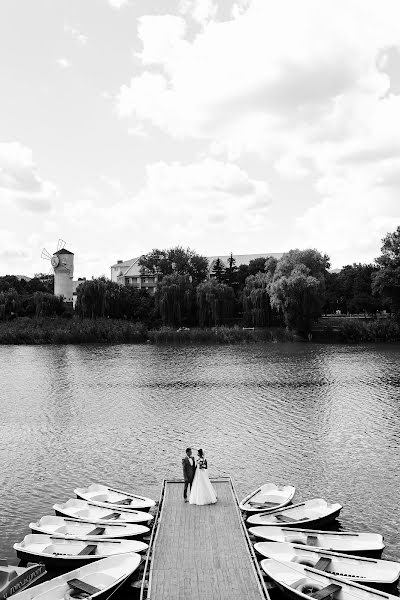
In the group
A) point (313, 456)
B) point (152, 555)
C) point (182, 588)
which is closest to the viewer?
point (182, 588)

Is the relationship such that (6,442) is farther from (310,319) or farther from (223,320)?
(223,320)

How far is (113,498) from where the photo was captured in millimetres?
17312

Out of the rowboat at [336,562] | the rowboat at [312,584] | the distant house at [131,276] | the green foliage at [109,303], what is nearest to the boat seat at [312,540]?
the rowboat at [336,562]

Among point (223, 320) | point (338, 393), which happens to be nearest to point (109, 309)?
point (223, 320)

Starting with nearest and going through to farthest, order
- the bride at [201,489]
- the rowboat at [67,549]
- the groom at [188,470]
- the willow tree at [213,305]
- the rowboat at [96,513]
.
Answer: the rowboat at [67,549]
the rowboat at [96,513]
the bride at [201,489]
the groom at [188,470]
the willow tree at [213,305]

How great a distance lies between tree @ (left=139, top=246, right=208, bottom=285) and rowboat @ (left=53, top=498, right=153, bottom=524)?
3727 inches

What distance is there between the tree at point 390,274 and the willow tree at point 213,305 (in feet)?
64.8

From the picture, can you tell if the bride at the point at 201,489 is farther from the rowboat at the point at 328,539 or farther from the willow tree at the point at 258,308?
the willow tree at the point at 258,308

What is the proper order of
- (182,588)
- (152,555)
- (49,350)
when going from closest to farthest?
(182,588)
(152,555)
(49,350)

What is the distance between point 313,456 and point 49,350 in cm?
4640

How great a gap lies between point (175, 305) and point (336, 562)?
6777cm

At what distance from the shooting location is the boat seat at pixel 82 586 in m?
11.6

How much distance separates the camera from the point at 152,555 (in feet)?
41.9

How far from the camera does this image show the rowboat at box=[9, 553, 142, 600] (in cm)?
1153
